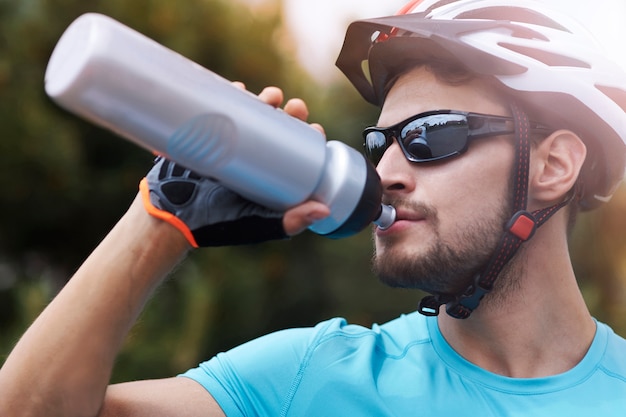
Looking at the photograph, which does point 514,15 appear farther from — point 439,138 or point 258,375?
point 258,375

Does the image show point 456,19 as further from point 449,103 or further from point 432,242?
point 432,242

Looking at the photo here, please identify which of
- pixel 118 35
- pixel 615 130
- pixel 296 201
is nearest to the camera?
pixel 118 35

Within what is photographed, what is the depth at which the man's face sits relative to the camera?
2.39 metres

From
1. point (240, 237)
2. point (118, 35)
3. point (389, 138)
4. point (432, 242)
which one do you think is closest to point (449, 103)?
point (389, 138)

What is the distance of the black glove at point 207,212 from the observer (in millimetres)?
1785

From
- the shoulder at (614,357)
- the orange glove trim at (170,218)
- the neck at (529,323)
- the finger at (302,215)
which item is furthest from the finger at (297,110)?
the shoulder at (614,357)

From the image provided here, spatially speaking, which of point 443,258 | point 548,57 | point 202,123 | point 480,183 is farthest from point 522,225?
point 202,123

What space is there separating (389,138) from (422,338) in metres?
0.75

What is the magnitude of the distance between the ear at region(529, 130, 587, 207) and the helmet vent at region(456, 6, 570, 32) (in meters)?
0.50

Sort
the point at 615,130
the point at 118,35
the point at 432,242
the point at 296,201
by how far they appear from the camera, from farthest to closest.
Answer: the point at 615,130 → the point at 432,242 → the point at 296,201 → the point at 118,35

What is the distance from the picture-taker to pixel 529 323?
255cm

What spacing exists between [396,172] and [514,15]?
91cm

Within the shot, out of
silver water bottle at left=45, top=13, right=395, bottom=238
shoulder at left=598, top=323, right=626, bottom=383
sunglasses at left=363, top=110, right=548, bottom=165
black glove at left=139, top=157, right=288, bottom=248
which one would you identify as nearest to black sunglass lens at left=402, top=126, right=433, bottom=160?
sunglasses at left=363, top=110, right=548, bottom=165

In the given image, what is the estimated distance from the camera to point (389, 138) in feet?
8.49
